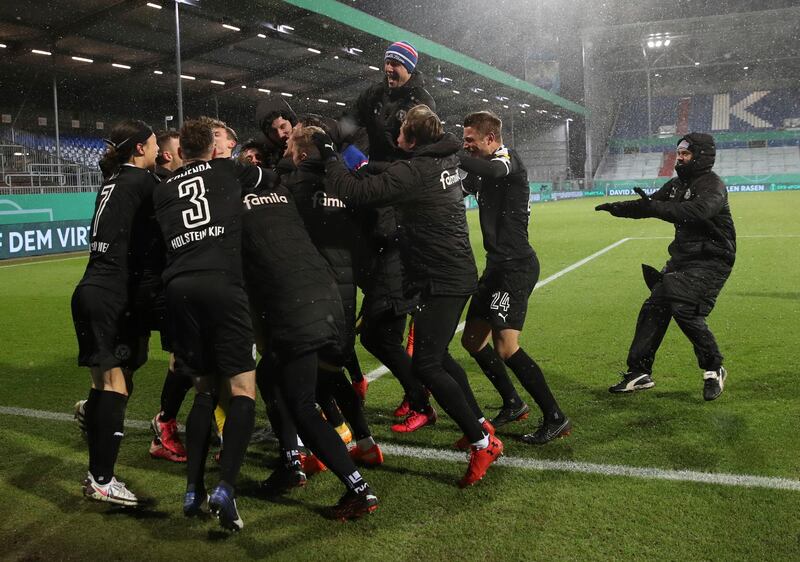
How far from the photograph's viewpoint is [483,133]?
475 centimetres

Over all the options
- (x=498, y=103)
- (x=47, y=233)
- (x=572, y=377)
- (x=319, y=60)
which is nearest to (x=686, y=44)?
(x=498, y=103)

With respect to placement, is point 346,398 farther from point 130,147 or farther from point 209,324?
point 130,147

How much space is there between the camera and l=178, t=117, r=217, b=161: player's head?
369cm

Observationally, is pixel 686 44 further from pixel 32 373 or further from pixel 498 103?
pixel 32 373

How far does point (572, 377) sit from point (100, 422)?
12.7 ft

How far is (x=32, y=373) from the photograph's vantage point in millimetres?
6957

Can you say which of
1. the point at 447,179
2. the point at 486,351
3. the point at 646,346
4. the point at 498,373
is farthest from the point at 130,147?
the point at 646,346

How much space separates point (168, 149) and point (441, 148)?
6.48ft

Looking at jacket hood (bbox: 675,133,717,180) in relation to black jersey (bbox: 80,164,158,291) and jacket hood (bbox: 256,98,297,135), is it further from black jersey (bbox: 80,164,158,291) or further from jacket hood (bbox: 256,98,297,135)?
black jersey (bbox: 80,164,158,291)

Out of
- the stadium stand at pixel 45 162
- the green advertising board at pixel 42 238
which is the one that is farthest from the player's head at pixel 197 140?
the stadium stand at pixel 45 162

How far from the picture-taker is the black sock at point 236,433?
11.6ft

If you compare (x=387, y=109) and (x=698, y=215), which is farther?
(x=698, y=215)

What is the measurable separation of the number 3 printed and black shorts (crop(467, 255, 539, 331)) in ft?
6.36

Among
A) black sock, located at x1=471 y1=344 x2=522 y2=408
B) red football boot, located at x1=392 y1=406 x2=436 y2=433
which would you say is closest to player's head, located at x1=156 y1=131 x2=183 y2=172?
red football boot, located at x1=392 y1=406 x2=436 y2=433
